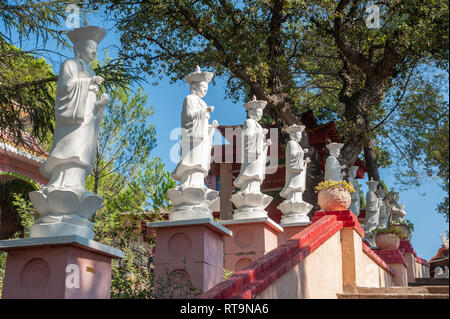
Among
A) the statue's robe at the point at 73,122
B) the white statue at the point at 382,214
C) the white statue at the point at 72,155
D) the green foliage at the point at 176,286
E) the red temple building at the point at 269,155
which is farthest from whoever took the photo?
→ the red temple building at the point at 269,155

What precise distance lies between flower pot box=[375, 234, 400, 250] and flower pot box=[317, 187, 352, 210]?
3766 millimetres

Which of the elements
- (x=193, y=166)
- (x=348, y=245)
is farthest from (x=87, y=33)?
(x=348, y=245)

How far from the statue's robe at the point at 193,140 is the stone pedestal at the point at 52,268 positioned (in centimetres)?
182

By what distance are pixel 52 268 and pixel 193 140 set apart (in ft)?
8.33

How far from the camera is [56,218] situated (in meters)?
5.04

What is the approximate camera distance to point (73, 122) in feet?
17.5

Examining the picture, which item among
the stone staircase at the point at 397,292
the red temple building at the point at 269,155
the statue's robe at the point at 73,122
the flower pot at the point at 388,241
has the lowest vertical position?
the stone staircase at the point at 397,292

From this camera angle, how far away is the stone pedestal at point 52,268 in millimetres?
4684

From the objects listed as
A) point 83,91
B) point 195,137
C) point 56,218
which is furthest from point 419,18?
point 56,218

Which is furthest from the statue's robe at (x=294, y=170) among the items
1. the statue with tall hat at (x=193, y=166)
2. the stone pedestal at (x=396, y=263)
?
the statue with tall hat at (x=193, y=166)

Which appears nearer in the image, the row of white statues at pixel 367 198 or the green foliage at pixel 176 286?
the green foliage at pixel 176 286

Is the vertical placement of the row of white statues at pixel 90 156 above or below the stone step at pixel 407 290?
above

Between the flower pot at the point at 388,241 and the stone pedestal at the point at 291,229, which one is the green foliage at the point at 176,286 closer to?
the stone pedestal at the point at 291,229

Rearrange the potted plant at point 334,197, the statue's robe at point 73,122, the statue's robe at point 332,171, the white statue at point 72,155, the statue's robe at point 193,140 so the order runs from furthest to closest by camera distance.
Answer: the statue's robe at point 332,171, the potted plant at point 334,197, the statue's robe at point 193,140, the statue's robe at point 73,122, the white statue at point 72,155
